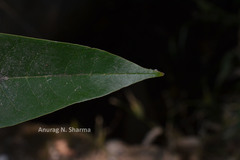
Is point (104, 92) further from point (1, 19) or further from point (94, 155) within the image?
point (94, 155)

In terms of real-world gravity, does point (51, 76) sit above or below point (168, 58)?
below

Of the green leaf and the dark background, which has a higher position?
the dark background

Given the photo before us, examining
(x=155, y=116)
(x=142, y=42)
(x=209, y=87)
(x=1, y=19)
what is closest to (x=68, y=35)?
(x=142, y=42)

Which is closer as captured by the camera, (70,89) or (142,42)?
(70,89)

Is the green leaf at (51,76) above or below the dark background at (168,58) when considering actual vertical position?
below

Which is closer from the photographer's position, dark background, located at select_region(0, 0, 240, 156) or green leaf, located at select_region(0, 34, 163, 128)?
green leaf, located at select_region(0, 34, 163, 128)
